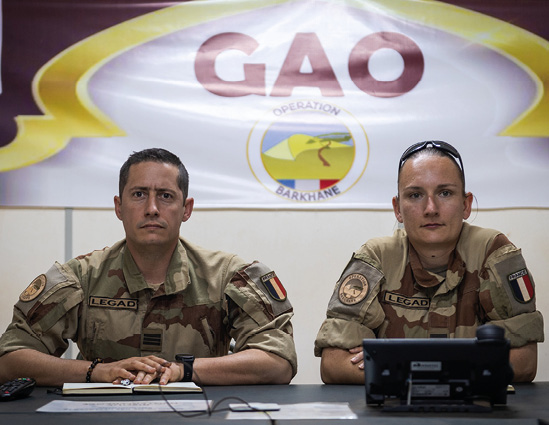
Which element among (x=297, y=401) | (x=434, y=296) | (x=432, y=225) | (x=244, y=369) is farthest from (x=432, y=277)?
(x=297, y=401)

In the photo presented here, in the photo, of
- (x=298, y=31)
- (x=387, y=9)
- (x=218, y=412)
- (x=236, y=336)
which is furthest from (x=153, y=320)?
(x=387, y=9)

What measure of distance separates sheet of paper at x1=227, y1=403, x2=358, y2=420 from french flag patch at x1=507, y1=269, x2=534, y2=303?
96 centimetres

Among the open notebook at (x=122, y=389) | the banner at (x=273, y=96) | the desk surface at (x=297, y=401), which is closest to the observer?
the desk surface at (x=297, y=401)

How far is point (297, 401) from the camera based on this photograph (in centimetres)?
167

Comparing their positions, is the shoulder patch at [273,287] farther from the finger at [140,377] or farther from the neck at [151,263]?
the finger at [140,377]

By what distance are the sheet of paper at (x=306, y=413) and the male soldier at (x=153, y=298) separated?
669 millimetres

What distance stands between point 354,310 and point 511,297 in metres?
0.52

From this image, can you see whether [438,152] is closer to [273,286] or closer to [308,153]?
[273,286]

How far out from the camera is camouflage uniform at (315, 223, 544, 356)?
2283 millimetres

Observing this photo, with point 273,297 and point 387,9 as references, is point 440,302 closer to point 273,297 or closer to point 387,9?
point 273,297

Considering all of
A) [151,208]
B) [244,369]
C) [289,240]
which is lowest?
[244,369]

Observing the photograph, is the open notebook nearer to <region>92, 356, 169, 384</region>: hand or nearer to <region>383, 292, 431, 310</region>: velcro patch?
<region>92, 356, 169, 384</region>: hand

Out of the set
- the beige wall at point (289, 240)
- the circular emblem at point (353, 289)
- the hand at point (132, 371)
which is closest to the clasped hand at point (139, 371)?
the hand at point (132, 371)

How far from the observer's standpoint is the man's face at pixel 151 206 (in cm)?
243
